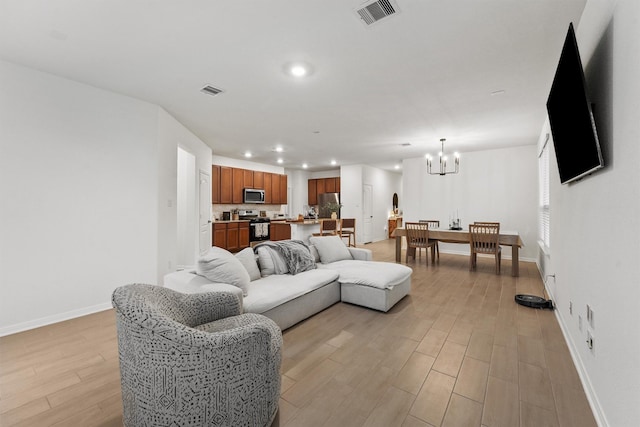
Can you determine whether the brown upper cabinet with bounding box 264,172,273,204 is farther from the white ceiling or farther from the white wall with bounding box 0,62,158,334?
the white wall with bounding box 0,62,158,334

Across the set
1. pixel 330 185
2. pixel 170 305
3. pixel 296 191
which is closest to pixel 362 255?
pixel 170 305

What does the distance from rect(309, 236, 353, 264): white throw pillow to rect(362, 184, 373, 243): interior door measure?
199 inches

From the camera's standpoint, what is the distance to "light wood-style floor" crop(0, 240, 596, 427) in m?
1.66

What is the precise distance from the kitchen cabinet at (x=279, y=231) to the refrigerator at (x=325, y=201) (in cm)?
180

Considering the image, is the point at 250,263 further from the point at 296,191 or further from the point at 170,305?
the point at 296,191

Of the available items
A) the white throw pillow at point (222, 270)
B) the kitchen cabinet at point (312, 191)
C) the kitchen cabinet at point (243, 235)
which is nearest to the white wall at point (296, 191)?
the kitchen cabinet at point (312, 191)

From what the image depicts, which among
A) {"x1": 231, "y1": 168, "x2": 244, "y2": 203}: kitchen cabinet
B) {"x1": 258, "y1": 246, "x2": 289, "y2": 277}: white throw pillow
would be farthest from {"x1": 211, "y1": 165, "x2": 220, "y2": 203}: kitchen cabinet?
{"x1": 258, "y1": 246, "x2": 289, "y2": 277}: white throw pillow

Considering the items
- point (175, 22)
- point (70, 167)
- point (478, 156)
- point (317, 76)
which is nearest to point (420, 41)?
point (317, 76)

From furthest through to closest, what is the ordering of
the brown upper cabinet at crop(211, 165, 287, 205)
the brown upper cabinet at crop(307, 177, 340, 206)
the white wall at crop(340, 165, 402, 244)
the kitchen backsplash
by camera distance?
the brown upper cabinet at crop(307, 177, 340, 206)
the white wall at crop(340, 165, 402, 244)
the kitchen backsplash
the brown upper cabinet at crop(211, 165, 287, 205)

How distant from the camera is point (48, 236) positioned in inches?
117

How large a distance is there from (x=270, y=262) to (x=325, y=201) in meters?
6.46

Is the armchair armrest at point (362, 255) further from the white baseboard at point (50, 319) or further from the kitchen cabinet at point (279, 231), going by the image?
the kitchen cabinet at point (279, 231)

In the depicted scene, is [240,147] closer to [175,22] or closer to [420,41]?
[175,22]

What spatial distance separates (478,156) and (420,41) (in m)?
5.42
